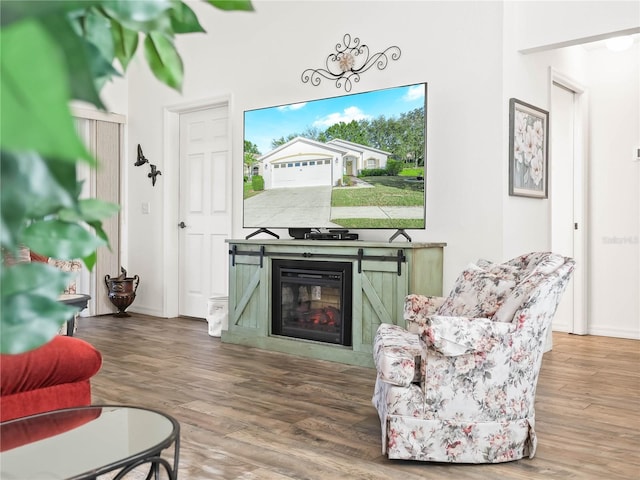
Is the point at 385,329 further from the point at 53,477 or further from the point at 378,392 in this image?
the point at 53,477

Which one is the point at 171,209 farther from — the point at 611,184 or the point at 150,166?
the point at 611,184

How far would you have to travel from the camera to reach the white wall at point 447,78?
13.5 feet

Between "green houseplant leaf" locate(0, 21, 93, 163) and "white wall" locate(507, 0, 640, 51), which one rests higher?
"white wall" locate(507, 0, 640, 51)

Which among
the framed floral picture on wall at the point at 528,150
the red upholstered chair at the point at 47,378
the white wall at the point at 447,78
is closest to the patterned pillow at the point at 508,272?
the white wall at the point at 447,78

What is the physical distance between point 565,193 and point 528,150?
53.0 inches

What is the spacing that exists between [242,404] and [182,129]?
3912mm

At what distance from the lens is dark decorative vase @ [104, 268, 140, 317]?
6207 mm

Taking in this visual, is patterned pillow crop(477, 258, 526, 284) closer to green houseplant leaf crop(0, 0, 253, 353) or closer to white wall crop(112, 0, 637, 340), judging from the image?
white wall crop(112, 0, 637, 340)

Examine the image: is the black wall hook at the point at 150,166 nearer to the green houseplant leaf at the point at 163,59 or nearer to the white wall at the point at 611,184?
the white wall at the point at 611,184

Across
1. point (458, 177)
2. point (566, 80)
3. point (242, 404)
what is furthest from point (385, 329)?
point (566, 80)

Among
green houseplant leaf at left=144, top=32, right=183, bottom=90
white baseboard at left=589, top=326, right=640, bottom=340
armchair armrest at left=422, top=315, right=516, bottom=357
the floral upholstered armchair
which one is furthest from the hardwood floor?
green houseplant leaf at left=144, top=32, right=183, bottom=90

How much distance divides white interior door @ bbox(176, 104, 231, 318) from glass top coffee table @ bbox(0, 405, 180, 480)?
4.04m

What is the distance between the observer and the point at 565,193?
5453 millimetres

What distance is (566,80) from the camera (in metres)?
4.97
